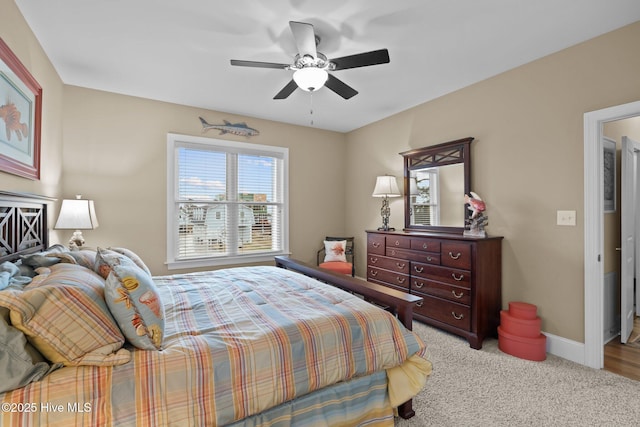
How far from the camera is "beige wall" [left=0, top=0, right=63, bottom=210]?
202 cm

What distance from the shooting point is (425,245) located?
3.30m

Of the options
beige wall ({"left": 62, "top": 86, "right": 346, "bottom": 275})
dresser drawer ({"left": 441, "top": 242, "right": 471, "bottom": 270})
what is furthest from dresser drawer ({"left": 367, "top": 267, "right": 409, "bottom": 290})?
beige wall ({"left": 62, "top": 86, "right": 346, "bottom": 275})

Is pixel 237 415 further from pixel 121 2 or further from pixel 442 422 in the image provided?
pixel 121 2

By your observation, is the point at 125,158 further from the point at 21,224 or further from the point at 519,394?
the point at 519,394

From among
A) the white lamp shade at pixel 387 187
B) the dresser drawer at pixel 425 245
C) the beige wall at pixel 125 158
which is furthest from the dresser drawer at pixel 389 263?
the beige wall at pixel 125 158

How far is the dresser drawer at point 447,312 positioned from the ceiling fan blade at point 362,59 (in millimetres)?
2090

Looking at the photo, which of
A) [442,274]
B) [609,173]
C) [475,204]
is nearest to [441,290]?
[442,274]

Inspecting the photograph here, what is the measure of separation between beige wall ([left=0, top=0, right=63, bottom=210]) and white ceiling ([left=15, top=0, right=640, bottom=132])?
103 millimetres

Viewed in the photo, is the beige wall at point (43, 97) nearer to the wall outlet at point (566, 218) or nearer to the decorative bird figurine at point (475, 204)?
the decorative bird figurine at point (475, 204)

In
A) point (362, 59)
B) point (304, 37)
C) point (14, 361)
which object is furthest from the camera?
point (362, 59)

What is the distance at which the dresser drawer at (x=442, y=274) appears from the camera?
2.90 meters

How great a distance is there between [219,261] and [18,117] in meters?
2.55

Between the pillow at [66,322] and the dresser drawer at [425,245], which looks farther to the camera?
the dresser drawer at [425,245]

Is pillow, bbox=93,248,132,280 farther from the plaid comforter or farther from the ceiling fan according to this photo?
the ceiling fan
